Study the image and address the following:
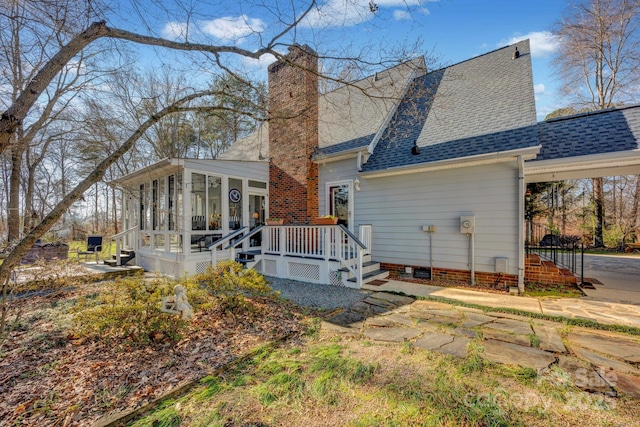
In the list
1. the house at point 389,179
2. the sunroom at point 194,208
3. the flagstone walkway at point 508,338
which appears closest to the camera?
the flagstone walkway at point 508,338

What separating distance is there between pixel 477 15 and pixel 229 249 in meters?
7.94

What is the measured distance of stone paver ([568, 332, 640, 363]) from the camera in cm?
325

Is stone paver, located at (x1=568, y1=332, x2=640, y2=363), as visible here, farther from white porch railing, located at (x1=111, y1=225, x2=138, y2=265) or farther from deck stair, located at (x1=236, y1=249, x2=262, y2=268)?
white porch railing, located at (x1=111, y1=225, x2=138, y2=265)

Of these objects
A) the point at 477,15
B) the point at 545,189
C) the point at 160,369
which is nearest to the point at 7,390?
the point at 160,369

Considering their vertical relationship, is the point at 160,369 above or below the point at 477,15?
below

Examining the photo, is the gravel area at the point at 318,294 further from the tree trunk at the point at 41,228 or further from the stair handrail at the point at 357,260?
the tree trunk at the point at 41,228

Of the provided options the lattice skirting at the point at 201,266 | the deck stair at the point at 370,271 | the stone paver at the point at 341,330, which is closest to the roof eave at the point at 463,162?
the deck stair at the point at 370,271

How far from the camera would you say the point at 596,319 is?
14.3 feet

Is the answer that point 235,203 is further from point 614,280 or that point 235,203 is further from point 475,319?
point 614,280

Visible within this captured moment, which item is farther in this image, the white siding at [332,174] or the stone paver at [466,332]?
the white siding at [332,174]

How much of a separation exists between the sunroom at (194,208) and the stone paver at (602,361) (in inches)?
293

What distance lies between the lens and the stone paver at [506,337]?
3.59m

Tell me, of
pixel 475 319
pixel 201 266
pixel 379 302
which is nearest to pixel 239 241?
pixel 201 266

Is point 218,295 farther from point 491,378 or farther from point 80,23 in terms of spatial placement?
point 80,23
